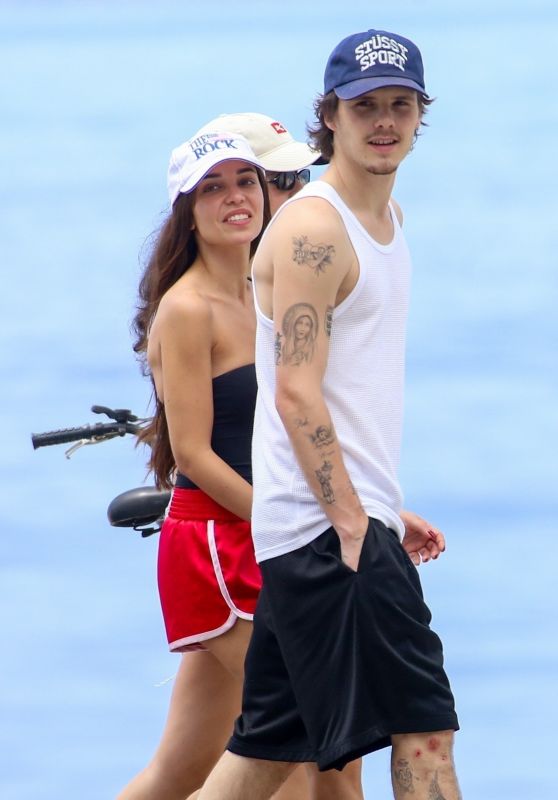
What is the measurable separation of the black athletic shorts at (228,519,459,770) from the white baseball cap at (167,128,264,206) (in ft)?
3.08

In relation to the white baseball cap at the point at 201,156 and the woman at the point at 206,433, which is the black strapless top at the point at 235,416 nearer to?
the woman at the point at 206,433

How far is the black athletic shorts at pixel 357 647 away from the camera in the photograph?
358 cm

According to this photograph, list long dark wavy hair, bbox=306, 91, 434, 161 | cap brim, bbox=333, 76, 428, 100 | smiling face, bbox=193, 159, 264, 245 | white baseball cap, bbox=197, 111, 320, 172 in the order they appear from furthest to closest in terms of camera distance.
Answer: white baseball cap, bbox=197, 111, 320, 172 < smiling face, bbox=193, 159, 264, 245 < long dark wavy hair, bbox=306, 91, 434, 161 < cap brim, bbox=333, 76, 428, 100

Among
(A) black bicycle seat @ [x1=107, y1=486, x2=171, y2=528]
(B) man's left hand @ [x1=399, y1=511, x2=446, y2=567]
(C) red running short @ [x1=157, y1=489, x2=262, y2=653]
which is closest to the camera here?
(B) man's left hand @ [x1=399, y1=511, x2=446, y2=567]

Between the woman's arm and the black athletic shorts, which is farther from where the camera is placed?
the woman's arm

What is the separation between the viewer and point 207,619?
4195 mm

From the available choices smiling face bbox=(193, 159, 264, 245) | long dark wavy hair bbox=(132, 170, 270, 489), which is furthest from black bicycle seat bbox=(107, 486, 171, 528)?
smiling face bbox=(193, 159, 264, 245)

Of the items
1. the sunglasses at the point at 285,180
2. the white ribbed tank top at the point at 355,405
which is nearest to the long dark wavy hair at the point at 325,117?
the white ribbed tank top at the point at 355,405

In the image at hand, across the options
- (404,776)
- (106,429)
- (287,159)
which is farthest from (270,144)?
(404,776)

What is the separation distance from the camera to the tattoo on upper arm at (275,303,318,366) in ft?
11.7

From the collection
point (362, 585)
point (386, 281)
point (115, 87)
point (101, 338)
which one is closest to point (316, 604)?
point (362, 585)

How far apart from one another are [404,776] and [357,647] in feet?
0.77

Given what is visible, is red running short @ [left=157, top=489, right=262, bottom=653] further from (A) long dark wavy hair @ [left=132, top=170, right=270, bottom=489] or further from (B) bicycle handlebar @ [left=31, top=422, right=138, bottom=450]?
(B) bicycle handlebar @ [left=31, top=422, right=138, bottom=450]

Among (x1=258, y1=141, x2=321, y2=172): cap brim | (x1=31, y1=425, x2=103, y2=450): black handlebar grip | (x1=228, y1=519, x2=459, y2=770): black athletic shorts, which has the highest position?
(x1=258, y1=141, x2=321, y2=172): cap brim
